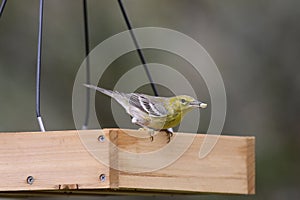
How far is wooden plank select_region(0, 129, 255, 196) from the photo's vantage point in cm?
330

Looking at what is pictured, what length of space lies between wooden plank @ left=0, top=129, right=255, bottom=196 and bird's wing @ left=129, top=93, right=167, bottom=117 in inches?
6.6

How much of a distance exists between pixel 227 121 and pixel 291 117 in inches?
27.4

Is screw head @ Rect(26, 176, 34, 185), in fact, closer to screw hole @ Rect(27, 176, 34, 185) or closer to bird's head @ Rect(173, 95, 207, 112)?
screw hole @ Rect(27, 176, 34, 185)

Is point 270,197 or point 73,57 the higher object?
point 73,57

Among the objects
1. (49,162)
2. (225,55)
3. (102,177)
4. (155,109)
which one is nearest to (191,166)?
(155,109)

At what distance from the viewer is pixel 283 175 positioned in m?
7.44

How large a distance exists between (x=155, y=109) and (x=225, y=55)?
146 inches

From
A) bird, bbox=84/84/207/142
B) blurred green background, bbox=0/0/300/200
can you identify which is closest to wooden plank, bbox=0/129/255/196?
bird, bbox=84/84/207/142

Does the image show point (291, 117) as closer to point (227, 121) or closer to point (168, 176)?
point (227, 121)

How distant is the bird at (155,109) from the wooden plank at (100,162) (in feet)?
0.42

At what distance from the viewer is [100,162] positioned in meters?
3.29

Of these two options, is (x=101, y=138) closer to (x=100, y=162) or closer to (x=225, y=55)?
(x=100, y=162)

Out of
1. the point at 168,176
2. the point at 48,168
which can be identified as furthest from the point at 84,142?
the point at 168,176

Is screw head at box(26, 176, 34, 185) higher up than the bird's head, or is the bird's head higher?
the bird's head
